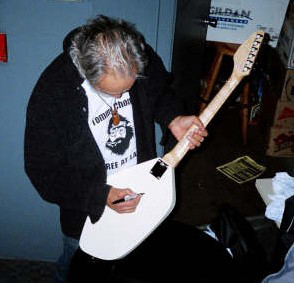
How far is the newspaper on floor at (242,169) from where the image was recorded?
9.93ft

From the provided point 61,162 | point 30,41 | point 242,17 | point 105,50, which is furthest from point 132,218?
point 242,17

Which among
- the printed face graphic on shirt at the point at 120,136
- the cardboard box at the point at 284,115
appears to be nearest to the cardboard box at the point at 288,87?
the cardboard box at the point at 284,115

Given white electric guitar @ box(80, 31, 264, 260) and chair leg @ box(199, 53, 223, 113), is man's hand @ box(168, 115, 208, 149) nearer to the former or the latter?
white electric guitar @ box(80, 31, 264, 260)

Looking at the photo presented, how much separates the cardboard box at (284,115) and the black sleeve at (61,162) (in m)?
2.17

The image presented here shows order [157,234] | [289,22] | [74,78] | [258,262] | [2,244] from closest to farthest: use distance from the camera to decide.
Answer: [74,78], [258,262], [157,234], [2,244], [289,22]

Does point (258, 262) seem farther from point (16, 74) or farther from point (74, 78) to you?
point (16, 74)

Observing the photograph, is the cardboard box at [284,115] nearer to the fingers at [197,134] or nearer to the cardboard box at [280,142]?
the cardboard box at [280,142]

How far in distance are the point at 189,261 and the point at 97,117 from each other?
2.07ft

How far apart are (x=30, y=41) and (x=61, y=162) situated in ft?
1.74

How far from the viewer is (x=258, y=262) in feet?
4.48

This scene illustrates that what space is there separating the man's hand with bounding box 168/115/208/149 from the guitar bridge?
119 millimetres

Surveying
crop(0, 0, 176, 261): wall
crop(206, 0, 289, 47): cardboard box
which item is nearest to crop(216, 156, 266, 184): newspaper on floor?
crop(206, 0, 289, 47): cardboard box

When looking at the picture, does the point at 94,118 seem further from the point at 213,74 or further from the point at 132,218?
the point at 213,74

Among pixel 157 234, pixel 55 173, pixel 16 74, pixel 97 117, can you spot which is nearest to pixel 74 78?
pixel 97 117
